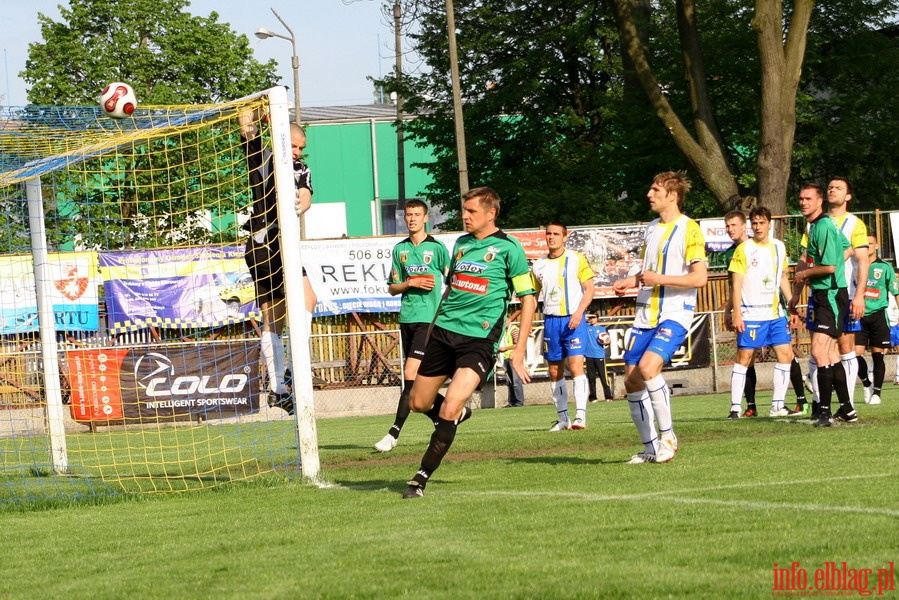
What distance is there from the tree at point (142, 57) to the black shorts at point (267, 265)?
37.1 meters

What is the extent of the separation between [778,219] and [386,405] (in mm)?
9287

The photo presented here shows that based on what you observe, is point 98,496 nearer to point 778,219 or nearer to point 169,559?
point 169,559

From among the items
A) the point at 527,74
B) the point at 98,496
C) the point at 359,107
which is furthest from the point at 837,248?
the point at 359,107

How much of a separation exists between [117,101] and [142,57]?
40016 mm

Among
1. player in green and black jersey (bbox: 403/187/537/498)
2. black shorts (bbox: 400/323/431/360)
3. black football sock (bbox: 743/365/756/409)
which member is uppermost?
player in green and black jersey (bbox: 403/187/537/498)

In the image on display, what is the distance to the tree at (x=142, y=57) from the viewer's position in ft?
152

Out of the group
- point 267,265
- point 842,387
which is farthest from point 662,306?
point 842,387

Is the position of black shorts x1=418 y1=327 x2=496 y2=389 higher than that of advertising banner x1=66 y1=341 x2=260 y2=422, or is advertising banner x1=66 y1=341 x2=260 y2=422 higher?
black shorts x1=418 y1=327 x2=496 y2=389

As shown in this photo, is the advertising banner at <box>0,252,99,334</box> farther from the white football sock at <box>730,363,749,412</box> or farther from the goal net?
the white football sock at <box>730,363,749,412</box>

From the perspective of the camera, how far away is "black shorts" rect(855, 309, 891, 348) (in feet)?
54.1

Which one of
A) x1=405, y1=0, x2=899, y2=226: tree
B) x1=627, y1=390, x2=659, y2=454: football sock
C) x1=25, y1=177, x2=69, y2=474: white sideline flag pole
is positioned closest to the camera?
x1=627, y1=390, x2=659, y2=454: football sock

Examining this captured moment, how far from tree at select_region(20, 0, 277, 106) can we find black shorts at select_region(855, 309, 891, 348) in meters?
33.9

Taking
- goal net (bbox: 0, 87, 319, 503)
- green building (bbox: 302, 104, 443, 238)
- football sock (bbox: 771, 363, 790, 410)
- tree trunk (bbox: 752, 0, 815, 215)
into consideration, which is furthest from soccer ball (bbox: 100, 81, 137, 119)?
green building (bbox: 302, 104, 443, 238)

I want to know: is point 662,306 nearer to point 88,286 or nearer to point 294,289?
point 294,289
